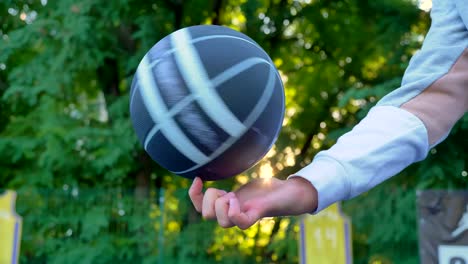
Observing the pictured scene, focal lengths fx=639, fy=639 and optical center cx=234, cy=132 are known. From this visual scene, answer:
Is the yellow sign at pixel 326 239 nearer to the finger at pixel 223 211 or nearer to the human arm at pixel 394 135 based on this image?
the human arm at pixel 394 135

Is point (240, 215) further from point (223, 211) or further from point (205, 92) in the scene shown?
point (205, 92)

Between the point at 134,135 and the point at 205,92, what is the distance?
8.15m

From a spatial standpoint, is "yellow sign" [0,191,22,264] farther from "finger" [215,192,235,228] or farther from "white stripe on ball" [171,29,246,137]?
"finger" [215,192,235,228]

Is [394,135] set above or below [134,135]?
above

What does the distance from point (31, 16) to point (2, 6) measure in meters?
0.59

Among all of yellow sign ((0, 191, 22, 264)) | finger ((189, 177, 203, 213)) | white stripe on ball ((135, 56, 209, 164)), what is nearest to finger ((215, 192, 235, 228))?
finger ((189, 177, 203, 213))

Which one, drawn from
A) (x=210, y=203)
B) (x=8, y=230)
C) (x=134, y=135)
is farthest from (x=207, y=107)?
(x=134, y=135)

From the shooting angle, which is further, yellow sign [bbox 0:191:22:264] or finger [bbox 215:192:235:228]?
yellow sign [bbox 0:191:22:264]

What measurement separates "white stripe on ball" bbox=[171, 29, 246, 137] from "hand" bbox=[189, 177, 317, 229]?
2.29 feet

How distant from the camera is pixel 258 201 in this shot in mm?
1249

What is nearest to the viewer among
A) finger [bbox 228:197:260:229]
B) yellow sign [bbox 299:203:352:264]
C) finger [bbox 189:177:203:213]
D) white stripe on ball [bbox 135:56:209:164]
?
finger [bbox 228:197:260:229]

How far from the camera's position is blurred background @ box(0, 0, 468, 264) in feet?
30.7

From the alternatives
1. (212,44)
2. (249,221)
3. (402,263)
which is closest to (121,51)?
(402,263)

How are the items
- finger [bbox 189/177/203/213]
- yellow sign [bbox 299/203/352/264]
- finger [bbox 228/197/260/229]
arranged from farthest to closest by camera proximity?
yellow sign [bbox 299/203/352/264] → finger [bbox 189/177/203/213] → finger [bbox 228/197/260/229]
